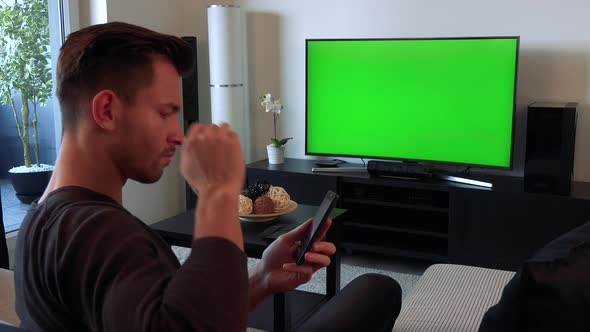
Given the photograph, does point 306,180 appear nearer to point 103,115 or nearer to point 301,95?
point 301,95

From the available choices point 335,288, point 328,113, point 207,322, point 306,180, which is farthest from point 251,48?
point 207,322

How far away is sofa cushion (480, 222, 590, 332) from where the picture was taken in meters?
1.09

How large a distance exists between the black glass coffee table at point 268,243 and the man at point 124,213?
1412 mm

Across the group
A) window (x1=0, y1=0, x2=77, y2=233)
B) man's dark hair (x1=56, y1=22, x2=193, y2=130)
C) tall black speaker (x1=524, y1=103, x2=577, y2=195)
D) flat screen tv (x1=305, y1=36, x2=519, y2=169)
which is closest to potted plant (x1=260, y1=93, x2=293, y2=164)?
flat screen tv (x1=305, y1=36, x2=519, y2=169)

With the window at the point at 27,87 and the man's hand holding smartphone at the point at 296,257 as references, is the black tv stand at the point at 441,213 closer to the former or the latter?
the window at the point at 27,87

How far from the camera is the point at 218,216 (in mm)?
949

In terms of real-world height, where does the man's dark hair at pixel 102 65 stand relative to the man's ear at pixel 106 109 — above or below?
above

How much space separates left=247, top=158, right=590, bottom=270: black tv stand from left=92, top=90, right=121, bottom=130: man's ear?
2.16 m

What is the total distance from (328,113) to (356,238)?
834 millimetres

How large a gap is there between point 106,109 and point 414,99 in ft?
9.97

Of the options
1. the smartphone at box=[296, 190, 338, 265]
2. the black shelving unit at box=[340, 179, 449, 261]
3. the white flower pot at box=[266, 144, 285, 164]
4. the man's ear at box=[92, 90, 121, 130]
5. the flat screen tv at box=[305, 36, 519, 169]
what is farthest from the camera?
the white flower pot at box=[266, 144, 285, 164]

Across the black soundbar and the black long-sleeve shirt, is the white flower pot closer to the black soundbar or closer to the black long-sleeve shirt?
the black soundbar

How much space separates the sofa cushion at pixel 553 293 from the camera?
1.09 meters

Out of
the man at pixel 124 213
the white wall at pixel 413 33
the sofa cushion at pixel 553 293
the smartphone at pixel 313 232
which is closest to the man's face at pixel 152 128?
the man at pixel 124 213
